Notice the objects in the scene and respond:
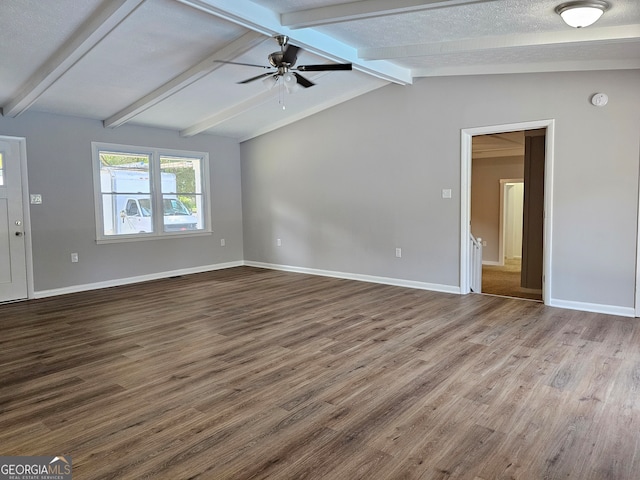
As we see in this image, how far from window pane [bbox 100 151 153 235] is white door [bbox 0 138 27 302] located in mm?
1088

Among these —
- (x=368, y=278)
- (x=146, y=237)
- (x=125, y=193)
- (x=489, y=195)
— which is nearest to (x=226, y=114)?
(x=125, y=193)

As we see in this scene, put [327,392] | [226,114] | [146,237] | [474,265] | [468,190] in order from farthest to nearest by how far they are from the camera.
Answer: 1. [146,237]
2. [226,114]
3. [474,265]
4. [468,190]
5. [327,392]

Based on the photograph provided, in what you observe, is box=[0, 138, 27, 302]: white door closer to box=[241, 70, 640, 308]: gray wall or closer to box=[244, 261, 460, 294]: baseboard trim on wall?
box=[241, 70, 640, 308]: gray wall

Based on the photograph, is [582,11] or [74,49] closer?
[582,11]

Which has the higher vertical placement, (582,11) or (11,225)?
(582,11)

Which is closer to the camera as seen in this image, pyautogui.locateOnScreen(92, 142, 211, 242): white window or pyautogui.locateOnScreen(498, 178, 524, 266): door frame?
pyautogui.locateOnScreen(92, 142, 211, 242): white window

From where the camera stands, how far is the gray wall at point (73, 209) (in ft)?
19.0

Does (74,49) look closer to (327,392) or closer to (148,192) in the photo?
(148,192)

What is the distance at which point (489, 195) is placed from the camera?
9641 millimetres

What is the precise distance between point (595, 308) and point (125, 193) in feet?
21.5

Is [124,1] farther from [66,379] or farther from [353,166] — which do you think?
[353,166]

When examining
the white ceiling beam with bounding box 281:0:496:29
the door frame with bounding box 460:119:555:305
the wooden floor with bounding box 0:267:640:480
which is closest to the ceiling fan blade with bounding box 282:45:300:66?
the white ceiling beam with bounding box 281:0:496:29

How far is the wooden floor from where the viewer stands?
212cm

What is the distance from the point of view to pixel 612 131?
4504mm
